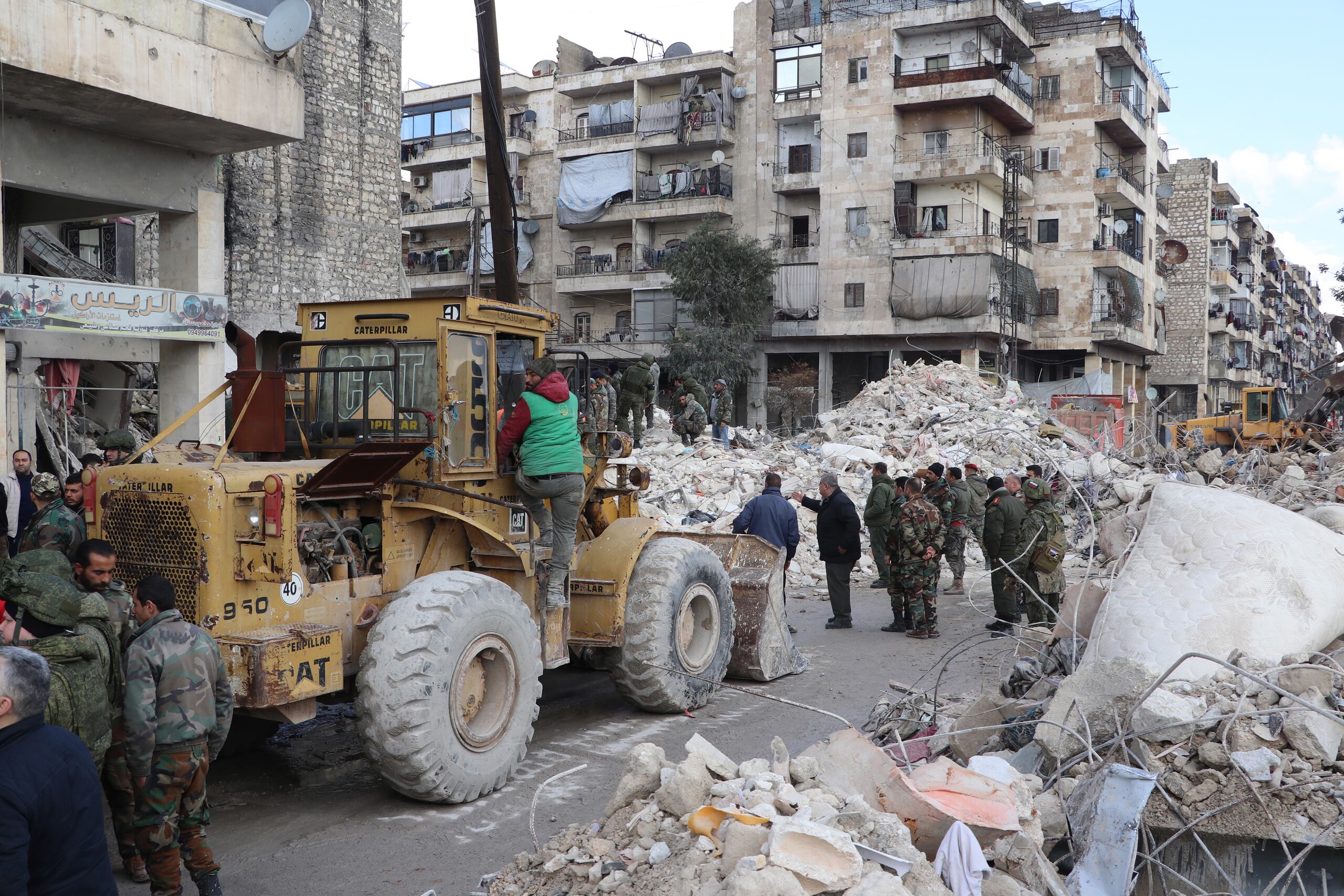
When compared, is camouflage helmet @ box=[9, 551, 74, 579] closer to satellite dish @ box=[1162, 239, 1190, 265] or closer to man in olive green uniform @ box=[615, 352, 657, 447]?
man in olive green uniform @ box=[615, 352, 657, 447]

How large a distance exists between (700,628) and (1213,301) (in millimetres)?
64606

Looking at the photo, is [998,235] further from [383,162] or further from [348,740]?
[348,740]

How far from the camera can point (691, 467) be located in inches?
800

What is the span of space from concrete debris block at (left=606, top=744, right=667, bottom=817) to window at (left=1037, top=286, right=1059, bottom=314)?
127ft

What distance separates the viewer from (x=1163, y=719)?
4867 mm

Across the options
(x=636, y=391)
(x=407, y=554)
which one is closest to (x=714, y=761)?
(x=407, y=554)

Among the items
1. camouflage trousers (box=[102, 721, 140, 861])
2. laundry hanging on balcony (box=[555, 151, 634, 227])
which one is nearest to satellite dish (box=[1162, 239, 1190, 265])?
laundry hanging on balcony (box=[555, 151, 634, 227])

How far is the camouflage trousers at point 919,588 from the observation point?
11656 millimetres

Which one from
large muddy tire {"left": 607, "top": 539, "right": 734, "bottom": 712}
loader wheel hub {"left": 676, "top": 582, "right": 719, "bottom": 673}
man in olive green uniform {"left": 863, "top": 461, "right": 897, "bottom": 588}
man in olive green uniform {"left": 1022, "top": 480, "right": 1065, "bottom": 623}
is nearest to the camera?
large muddy tire {"left": 607, "top": 539, "right": 734, "bottom": 712}

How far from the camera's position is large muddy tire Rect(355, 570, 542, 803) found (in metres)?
5.57

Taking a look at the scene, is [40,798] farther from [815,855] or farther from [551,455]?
[551,455]

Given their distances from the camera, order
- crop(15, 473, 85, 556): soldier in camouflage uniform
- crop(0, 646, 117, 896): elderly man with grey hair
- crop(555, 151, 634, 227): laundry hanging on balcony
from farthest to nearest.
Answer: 1. crop(555, 151, 634, 227): laundry hanging on balcony
2. crop(15, 473, 85, 556): soldier in camouflage uniform
3. crop(0, 646, 117, 896): elderly man with grey hair

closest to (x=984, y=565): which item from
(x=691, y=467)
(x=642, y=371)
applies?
(x=691, y=467)

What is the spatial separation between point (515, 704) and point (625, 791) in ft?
6.34
